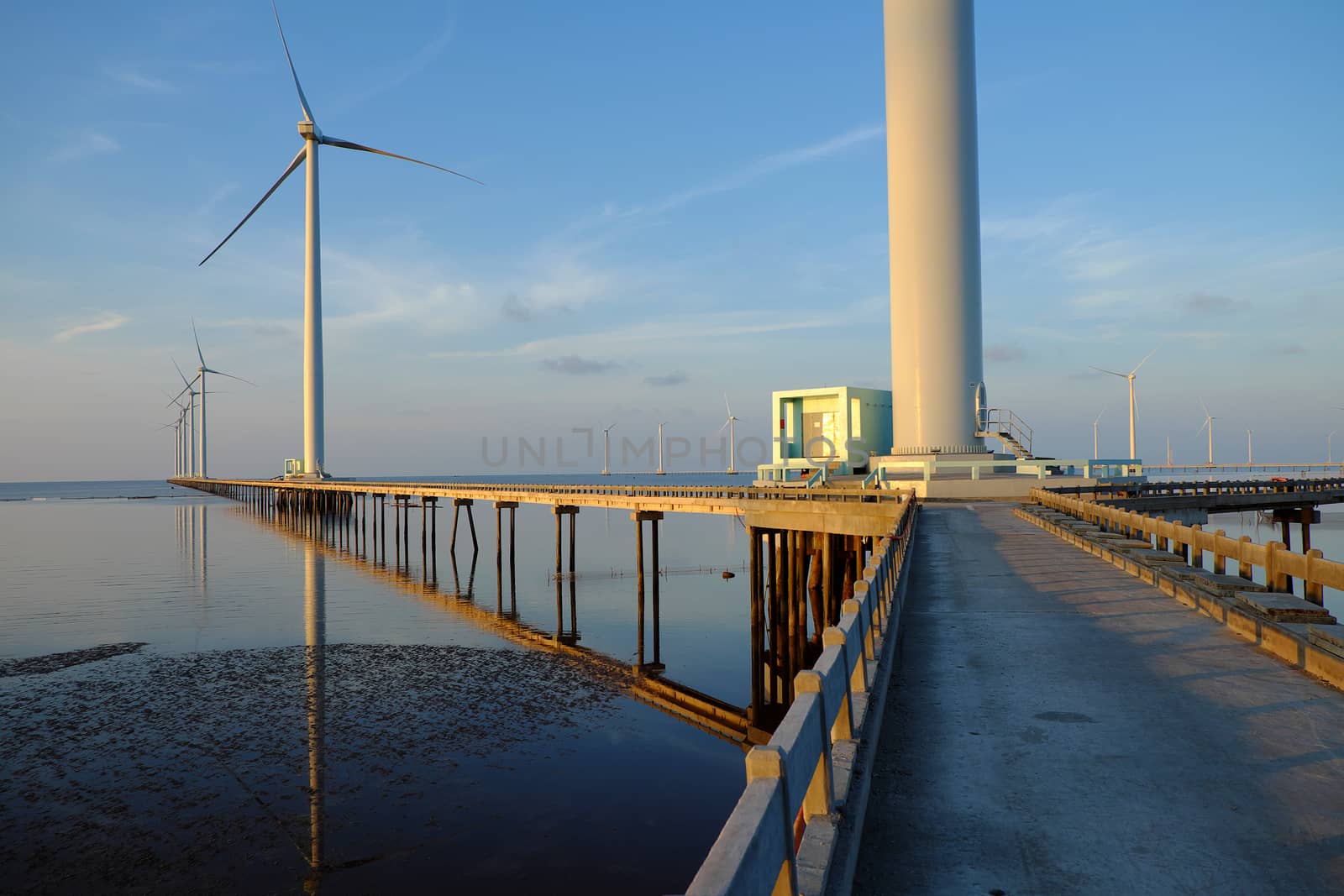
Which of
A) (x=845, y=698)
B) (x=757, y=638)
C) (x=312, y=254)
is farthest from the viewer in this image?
(x=312, y=254)

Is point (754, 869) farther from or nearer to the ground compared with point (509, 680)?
farther from the ground

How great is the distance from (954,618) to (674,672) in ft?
47.2

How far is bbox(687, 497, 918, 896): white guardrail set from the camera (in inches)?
109

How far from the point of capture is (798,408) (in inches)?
2409

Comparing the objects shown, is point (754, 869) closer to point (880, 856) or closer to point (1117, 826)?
point (880, 856)

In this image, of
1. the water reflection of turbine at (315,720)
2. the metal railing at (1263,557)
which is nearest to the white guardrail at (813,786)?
the metal railing at (1263,557)

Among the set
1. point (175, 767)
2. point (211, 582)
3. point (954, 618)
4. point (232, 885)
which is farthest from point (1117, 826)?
point (211, 582)

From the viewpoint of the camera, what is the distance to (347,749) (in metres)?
16.1

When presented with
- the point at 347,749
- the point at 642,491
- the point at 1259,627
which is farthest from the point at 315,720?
the point at 642,491

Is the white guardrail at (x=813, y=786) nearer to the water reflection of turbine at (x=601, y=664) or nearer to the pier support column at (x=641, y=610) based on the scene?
the water reflection of turbine at (x=601, y=664)

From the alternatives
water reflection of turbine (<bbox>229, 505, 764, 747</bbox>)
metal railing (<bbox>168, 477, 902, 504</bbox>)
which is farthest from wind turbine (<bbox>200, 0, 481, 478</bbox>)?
water reflection of turbine (<bbox>229, 505, 764, 747</bbox>)

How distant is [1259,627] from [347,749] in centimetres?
1485

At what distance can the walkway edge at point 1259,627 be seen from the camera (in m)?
8.10

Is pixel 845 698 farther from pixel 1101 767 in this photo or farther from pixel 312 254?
pixel 312 254
